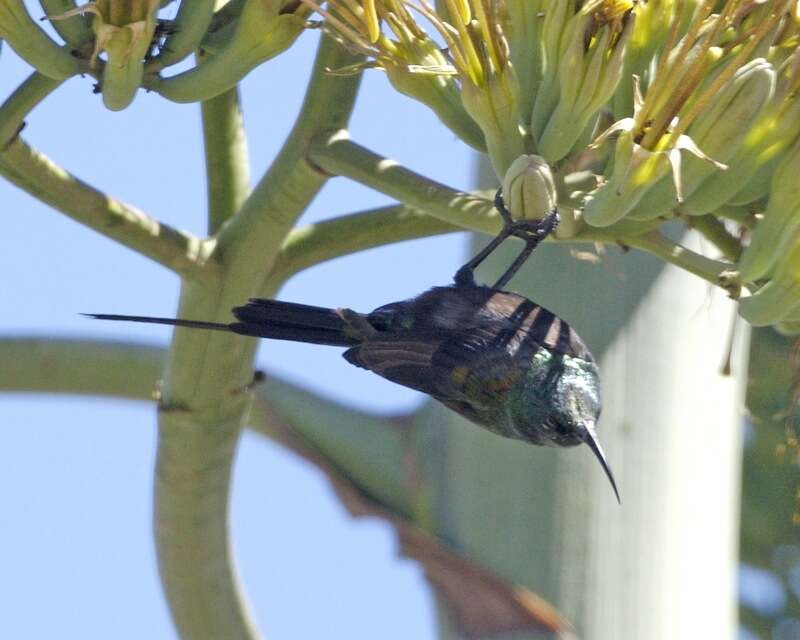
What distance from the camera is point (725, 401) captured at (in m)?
3.05

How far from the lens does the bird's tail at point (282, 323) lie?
2.37m

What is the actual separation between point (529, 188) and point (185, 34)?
497 mm

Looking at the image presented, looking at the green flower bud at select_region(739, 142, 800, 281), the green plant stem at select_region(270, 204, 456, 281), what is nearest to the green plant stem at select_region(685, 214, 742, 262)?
the green flower bud at select_region(739, 142, 800, 281)

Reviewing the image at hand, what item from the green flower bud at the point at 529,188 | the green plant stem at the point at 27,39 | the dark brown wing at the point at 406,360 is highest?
the green plant stem at the point at 27,39

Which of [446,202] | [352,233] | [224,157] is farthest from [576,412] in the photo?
[224,157]

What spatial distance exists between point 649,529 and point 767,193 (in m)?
1.01

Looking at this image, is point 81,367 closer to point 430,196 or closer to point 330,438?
point 330,438

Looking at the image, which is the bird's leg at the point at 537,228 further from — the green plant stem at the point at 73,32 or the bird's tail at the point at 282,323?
the green plant stem at the point at 73,32

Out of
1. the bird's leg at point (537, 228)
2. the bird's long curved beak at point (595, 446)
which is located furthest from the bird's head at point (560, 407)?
the bird's leg at point (537, 228)

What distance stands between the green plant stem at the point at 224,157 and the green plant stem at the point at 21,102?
41 centimetres

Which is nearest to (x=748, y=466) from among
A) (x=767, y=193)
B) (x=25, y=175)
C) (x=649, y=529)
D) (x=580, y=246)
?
(x=580, y=246)

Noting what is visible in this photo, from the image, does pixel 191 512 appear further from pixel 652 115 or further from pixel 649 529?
pixel 652 115

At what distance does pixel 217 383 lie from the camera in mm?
2461

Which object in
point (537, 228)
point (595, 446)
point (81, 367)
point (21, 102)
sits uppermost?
point (21, 102)
